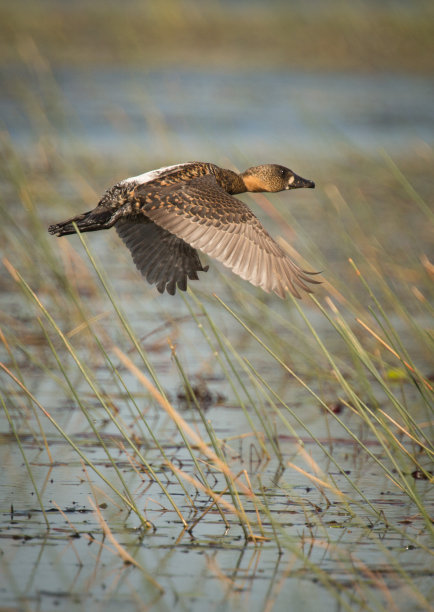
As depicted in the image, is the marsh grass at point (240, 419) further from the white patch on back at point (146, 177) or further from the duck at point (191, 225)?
the white patch on back at point (146, 177)

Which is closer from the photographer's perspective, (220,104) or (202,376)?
(202,376)

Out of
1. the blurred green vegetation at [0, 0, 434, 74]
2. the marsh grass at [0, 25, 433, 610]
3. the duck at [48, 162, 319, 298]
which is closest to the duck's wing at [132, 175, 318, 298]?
the duck at [48, 162, 319, 298]

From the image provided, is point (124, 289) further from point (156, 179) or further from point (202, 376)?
point (156, 179)

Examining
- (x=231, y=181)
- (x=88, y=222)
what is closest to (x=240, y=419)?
(x=231, y=181)

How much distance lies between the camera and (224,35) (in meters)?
23.3

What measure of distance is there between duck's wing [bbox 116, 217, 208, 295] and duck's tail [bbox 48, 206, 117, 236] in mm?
283

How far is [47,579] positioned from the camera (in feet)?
11.1

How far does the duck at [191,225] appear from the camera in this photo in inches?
157

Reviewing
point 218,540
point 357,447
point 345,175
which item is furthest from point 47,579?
point 345,175

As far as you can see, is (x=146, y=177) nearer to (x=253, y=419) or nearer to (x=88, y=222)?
(x=88, y=222)

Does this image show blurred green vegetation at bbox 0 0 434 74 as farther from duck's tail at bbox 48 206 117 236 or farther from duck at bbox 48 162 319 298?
duck's tail at bbox 48 206 117 236

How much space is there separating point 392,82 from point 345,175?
8.84 metres

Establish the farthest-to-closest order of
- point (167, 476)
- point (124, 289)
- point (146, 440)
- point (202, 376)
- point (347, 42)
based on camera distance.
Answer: point (347, 42)
point (124, 289)
point (202, 376)
point (146, 440)
point (167, 476)

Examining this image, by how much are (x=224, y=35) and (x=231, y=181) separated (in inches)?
755
